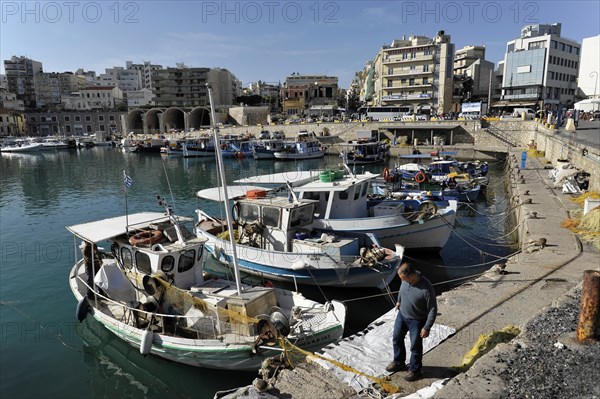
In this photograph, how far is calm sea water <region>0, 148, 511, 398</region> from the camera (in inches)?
355

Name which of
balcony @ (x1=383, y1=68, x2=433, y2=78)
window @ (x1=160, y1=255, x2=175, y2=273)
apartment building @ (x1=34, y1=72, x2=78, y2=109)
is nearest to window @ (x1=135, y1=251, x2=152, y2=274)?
window @ (x1=160, y1=255, x2=175, y2=273)

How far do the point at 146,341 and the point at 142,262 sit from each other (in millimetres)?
2172

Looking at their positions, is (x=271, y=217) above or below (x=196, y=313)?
above

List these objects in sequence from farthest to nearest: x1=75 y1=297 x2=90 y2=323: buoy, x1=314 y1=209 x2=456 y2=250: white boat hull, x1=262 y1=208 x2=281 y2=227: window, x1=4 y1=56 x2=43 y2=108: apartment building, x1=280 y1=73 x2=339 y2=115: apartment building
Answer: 1. x1=4 y1=56 x2=43 y2=108: apartment building
2. x1=280 y1=73 x2=339 y2=115: apartment building
3. x1=314 y1=209 x2=456 y2=250: white boat hull
4. x1=262 y1=208 x2=281 y2=227: window
5. x1=75 y1=297 x2=90 y2=323: buoy

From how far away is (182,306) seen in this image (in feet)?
31.2

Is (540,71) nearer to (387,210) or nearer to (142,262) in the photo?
(387,210)

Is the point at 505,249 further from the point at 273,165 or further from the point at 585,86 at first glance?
the point at 585,86

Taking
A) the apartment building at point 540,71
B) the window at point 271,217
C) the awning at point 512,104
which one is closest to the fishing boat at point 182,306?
the window at point 271,217

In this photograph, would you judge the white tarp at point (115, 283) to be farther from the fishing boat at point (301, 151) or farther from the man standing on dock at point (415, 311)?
the fishing boat at point (301, 151)

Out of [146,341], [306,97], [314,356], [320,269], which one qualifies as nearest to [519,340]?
[314,356]

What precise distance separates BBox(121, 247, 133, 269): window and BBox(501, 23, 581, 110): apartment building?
7643 centimetres

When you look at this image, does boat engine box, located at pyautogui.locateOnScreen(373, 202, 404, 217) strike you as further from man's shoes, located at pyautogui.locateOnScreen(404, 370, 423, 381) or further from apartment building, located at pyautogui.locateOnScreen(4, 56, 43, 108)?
apartment building, located at pyautogui.locateOnScreen(4, 56, 43, 108)

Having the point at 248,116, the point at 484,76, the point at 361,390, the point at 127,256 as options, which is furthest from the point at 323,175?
the point at 484,76

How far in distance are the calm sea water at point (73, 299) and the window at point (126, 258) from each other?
2030 millimetres
